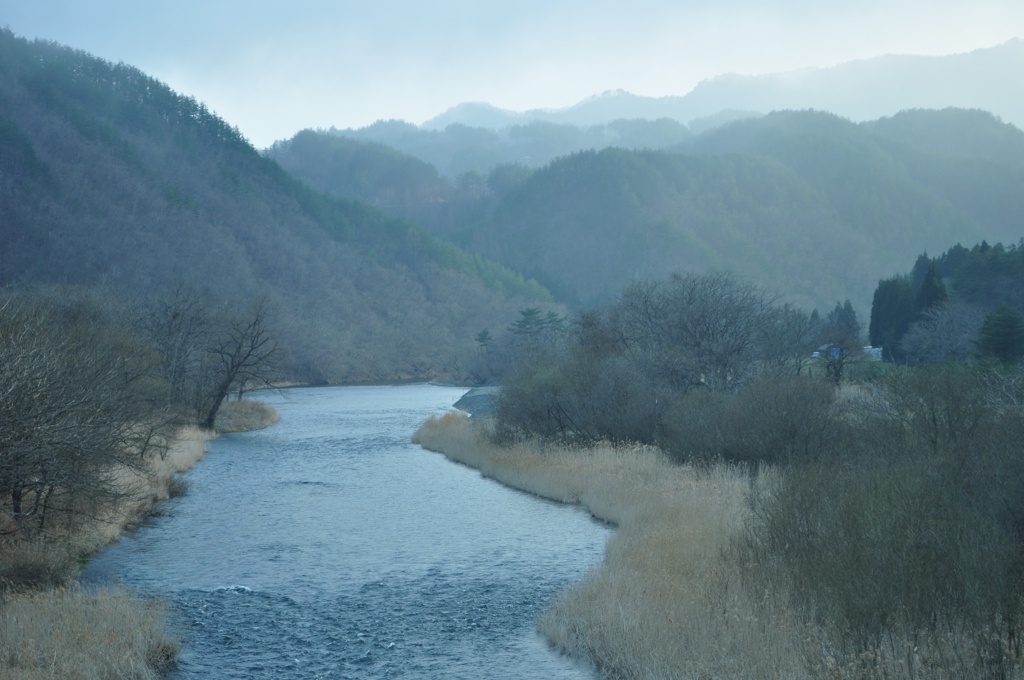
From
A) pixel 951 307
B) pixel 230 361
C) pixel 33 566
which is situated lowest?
pixel 33 566

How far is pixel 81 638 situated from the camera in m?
12.4

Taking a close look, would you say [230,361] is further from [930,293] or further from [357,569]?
[930,293]

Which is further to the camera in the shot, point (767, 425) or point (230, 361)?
point (230, 361)

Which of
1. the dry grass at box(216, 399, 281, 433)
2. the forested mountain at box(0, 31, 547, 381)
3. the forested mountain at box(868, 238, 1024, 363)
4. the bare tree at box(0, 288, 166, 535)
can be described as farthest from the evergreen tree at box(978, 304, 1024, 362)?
the forested mountain at box(0, 31, 547, 381)

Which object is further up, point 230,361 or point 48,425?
point 230,361

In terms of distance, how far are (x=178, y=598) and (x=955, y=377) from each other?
58.3ft

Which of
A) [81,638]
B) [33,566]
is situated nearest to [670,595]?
[81,638]

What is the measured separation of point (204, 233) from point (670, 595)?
454 ft

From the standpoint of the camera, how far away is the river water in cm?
1406

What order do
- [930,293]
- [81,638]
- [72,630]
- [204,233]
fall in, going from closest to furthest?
[81,638], [72,630], [930,293], [204,233]

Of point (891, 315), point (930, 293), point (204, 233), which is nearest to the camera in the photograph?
point (930, 293)

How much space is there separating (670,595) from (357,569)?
8.45 metres

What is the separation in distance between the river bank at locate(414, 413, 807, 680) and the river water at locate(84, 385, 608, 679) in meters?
0.66

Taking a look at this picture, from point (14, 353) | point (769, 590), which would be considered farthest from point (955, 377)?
point (14, 353)
